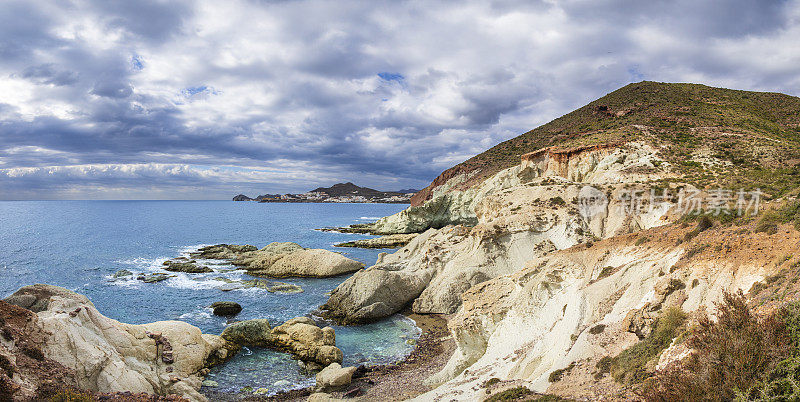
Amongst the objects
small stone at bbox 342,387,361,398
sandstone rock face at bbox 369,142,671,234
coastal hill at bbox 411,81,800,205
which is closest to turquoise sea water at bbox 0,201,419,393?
small stone at bbox 342,387,361,398

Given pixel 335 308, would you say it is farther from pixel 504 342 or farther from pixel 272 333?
pixel 504 342

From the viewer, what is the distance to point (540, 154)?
51.4 m

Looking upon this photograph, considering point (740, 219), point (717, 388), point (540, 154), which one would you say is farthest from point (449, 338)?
point (540, 154)

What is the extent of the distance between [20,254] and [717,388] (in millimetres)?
82664

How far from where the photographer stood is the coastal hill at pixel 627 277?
8.11 m

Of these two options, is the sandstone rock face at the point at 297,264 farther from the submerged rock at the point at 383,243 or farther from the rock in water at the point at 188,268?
the submerged rock at the point at 383,243

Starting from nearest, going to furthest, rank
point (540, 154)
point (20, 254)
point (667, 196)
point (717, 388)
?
point (717, 388) < point (667, 196) < point (540, 154) < point (20, 254)

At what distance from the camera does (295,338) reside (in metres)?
22.3

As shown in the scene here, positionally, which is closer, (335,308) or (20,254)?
(335,308)

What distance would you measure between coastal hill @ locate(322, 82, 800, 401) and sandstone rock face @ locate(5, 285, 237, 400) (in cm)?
1131

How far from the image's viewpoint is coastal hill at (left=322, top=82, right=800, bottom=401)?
8.11 m

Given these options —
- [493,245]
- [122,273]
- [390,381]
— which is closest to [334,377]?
[390,381]

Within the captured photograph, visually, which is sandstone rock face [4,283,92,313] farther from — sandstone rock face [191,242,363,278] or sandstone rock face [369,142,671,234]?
sandstone rock face [369,142,671,234]

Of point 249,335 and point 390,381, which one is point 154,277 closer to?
point 249,335
